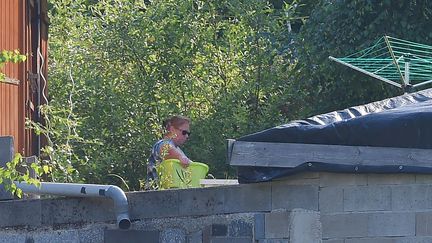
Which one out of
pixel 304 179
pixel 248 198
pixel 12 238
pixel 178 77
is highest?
pixel 178 77

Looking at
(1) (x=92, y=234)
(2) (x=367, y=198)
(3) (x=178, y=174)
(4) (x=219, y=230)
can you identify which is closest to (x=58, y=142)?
(3) (x=178, y=174)

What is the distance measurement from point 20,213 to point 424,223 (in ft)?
9.08

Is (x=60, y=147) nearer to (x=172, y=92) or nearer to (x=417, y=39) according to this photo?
(x=172, y=92)

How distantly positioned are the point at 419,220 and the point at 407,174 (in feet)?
0.96

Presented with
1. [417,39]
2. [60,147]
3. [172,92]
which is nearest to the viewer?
[60,147]

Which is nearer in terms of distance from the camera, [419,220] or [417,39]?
[419,220]

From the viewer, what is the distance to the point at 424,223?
5797 mm

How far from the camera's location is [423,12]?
34.2 feet

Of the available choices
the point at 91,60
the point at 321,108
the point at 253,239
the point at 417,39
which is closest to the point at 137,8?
the point at 91,60

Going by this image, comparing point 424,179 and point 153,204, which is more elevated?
point 424,179

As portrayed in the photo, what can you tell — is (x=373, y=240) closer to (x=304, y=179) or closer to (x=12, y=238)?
(x=304, y=179)

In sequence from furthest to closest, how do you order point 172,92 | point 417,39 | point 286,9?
point 286,9 → point 172,92 → point 417,39

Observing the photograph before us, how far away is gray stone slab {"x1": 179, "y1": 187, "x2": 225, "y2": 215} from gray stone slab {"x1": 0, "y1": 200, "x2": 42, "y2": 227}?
1069 millimetres

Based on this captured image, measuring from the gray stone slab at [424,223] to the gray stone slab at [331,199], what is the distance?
0.47 meters
